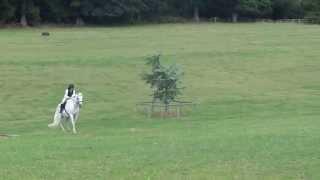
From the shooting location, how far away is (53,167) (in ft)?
44.5

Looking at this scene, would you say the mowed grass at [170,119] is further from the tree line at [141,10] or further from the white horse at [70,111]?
the tree line at [141,10]

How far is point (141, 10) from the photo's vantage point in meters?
137

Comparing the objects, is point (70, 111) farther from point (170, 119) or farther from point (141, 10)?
point (141, 10)

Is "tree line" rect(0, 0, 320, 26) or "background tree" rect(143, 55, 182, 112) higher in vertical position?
"background tree" rect(143, 55, 182, 112)

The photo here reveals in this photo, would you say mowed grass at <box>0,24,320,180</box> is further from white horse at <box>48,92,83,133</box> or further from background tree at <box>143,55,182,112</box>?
background tree at <box>143,55,182,112</box>

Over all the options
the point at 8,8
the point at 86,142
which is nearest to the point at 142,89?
the point at 86,142

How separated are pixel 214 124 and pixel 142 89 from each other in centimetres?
1566

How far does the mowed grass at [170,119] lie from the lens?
1360cm

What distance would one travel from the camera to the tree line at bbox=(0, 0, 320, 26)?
4941 inches

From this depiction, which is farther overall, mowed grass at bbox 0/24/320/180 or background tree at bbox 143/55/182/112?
background tree at bbox 143/55/182/112

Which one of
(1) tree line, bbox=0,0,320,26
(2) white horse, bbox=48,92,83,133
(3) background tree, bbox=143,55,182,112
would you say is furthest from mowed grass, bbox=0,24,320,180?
(1) tree line, bbox=0,0,320,26

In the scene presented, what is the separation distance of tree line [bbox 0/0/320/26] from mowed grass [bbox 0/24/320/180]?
4311 cm

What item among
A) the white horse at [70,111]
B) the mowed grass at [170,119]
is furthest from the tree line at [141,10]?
the white horse at [70,111]

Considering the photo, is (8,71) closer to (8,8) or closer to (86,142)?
(86,142)
